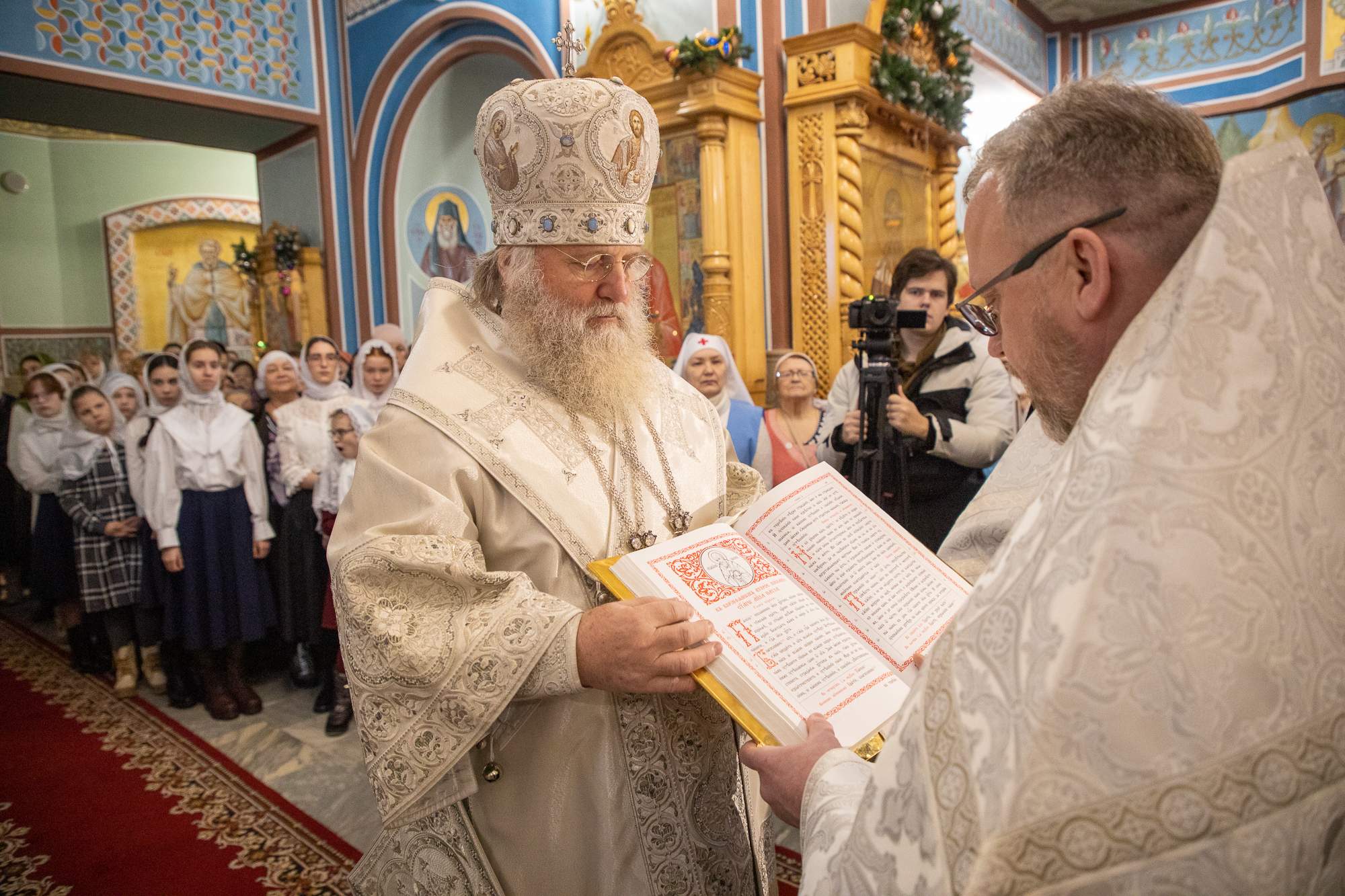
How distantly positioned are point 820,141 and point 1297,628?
19.5ft

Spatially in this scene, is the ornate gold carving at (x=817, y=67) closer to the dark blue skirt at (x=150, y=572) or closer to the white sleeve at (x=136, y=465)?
the white sleeve at (x=136, y=465)

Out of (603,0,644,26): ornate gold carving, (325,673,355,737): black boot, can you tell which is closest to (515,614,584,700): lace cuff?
(325,673,355,737): black boot

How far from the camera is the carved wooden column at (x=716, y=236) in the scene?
6.28 metres

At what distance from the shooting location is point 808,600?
57.6 inches

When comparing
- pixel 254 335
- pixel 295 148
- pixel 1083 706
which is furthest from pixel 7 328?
pixel 1083 706

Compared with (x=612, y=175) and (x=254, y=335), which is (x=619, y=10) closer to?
(x=612, y=175)

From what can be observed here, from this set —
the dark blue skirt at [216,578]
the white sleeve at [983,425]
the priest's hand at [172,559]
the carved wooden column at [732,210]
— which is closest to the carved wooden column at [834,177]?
the carved wooden column at [732,210]

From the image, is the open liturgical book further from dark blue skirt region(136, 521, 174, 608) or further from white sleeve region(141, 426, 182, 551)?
dark blue skirt region(136, 521, 174, 608)

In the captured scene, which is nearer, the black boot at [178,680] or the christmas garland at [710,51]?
the black boot at [178,680]

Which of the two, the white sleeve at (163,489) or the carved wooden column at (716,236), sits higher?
the carved wooden column at (716,236)

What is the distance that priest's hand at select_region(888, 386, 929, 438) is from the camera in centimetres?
312

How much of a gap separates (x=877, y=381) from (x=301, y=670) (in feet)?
12.3

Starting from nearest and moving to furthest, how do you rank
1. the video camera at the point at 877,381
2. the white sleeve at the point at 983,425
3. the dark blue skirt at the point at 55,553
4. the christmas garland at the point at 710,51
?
the video camera at the point at 877,381, the white sleeve at the point at 983,425, the dark blue skirt at the point at 55,553, the christmas garland at the point at 710,51

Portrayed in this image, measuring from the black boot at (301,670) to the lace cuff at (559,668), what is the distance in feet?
13.7
